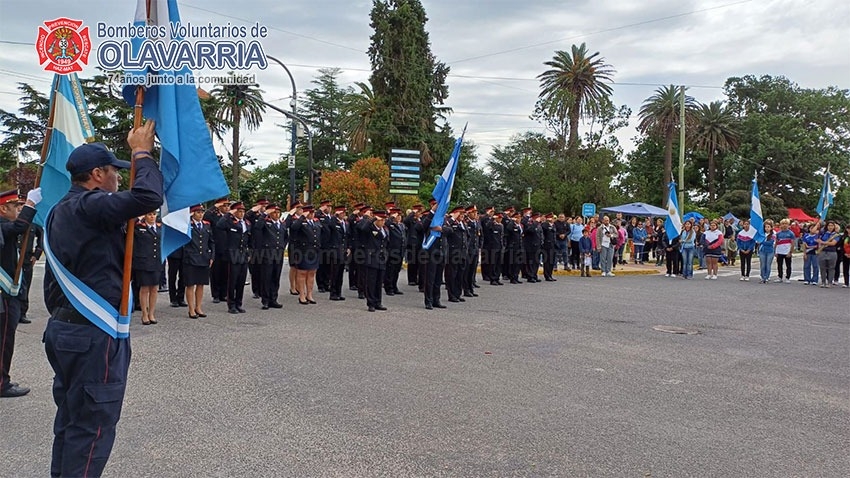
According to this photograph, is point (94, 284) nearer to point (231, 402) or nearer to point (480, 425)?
point (231, 402)

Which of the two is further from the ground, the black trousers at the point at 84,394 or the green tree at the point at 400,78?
the green tree at the point at 400,78

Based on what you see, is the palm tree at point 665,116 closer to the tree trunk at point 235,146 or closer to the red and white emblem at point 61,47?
the tree trunk at point 235,146

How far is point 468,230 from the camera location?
1385cm

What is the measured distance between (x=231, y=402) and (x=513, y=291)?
1019 cm

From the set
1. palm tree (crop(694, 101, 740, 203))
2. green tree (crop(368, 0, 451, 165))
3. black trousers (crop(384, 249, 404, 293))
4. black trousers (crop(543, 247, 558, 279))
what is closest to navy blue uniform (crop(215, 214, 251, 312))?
black trousers (crop(384, 249, 404, 293))

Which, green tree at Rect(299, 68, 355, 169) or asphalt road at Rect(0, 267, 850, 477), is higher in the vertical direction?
green tree at Rect(299, 68, 355, 169)

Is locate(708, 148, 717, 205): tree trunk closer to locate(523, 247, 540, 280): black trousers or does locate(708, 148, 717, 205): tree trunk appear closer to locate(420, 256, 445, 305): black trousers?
locate(523, 247, 540, 280): black trousers

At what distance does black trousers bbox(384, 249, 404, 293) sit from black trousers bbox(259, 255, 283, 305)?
10.3 ft

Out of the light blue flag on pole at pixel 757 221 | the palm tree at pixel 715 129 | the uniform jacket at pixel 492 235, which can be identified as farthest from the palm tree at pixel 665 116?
the uniform jacket at pixel 492 235

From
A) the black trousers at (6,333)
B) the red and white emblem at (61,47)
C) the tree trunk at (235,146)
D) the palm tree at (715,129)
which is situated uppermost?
the palm tree at (715,129)

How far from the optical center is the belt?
3281 millimetres

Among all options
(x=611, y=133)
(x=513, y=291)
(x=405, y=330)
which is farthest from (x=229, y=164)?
(x=405, y=330)

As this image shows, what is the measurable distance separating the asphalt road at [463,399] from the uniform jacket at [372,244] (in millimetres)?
1271

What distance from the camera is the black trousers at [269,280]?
11539mm
